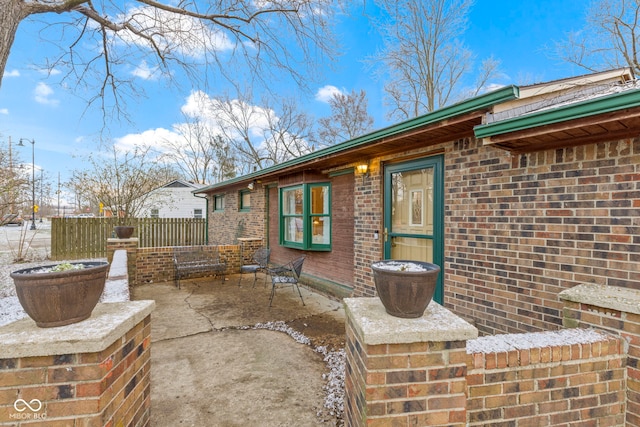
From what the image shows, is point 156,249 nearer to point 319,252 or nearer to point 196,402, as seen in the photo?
point 319,252

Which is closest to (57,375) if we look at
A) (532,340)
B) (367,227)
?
(532,340)

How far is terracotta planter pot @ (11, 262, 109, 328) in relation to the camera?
4.39 feet

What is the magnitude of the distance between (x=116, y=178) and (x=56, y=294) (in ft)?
37.7

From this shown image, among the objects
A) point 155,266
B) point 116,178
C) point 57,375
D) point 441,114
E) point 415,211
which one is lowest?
point 155,266

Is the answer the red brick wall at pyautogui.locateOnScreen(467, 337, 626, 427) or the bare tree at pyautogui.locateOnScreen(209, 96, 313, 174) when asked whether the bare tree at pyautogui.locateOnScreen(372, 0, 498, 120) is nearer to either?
the bare tree at pyautogui.locateOnScreen(209, 96, 313, 174)

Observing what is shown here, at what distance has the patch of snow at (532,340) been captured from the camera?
1637 mm

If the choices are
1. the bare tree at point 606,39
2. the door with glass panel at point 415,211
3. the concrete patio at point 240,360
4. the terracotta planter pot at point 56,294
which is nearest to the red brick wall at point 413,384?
the concrete patio at point 240,360

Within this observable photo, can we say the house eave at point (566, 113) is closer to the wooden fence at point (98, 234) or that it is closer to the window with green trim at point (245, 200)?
the window with green trim at point (245, 200)

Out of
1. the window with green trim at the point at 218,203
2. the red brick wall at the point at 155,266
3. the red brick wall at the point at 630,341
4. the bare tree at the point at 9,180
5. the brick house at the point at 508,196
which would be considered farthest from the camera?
the window with green trim at the point at 218,203

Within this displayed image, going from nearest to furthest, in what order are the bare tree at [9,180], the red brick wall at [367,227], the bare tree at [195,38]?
the red brick wall at [367,227] → the bare tree at [195,38] → the bare tree at [9,180]

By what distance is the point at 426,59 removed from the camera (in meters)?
13.8

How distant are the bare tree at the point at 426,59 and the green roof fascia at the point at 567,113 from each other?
447 inches

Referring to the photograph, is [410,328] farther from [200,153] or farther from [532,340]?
[200,153]

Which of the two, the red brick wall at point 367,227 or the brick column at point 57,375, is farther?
the red brick wall at point 367,227
